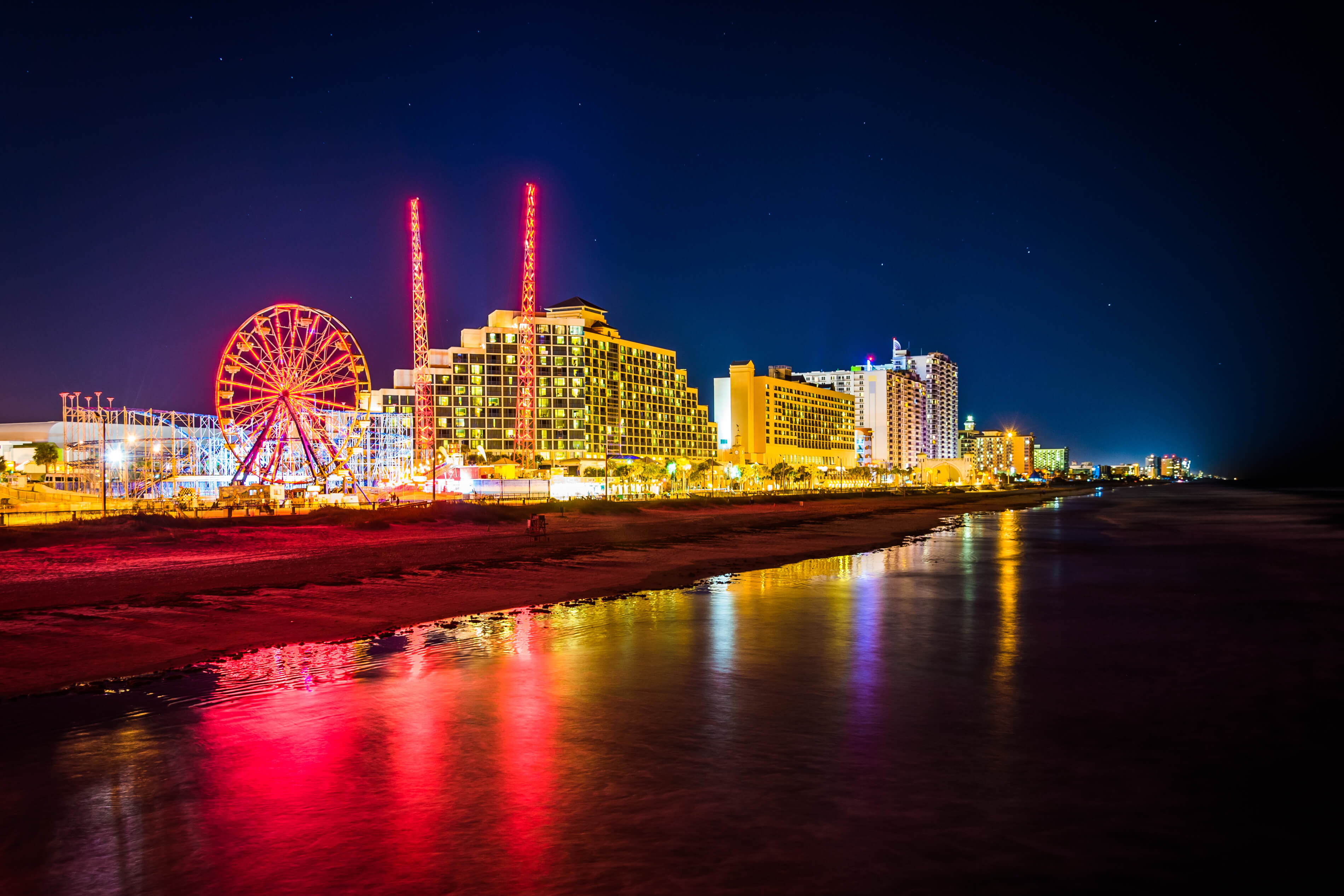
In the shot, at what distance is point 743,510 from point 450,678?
7093 centimetres

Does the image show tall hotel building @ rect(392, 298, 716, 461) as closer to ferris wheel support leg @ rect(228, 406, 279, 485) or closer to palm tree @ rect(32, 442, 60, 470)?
palm tree @ rect(32, 442, 60, 470)

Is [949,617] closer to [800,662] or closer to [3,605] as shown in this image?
[800,662]

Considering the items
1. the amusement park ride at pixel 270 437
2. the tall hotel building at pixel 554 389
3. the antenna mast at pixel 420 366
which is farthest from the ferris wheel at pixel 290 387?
the tall hotel building at pixel 554 389

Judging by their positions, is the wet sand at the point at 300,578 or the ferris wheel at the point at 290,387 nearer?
the wet sand at the point at 300,578

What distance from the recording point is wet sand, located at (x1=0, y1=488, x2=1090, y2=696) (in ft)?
53.6

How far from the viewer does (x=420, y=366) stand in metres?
137

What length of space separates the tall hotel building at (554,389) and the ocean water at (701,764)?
130910mm

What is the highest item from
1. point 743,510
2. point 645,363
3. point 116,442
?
point 645,363

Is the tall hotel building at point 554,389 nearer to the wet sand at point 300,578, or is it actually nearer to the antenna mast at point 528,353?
the antenna mast at point 528,353

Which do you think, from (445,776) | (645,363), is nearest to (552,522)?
(445,776)

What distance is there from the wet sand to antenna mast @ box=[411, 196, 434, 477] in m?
61.6

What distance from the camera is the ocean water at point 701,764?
297 inches

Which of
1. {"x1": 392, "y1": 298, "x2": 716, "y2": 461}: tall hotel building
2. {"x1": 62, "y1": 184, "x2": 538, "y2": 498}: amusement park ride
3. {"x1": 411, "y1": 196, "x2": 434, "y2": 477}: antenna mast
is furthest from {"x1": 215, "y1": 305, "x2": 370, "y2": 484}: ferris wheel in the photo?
{"x1": 392, "y1": 298, "x2": 716, "y2": 461}: tall hotel building

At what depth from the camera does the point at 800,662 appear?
51.3 feet
